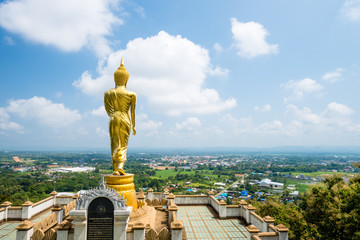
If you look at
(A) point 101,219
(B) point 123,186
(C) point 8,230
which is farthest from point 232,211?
(C) point 8,230

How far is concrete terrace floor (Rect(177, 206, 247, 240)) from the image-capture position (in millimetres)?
10455

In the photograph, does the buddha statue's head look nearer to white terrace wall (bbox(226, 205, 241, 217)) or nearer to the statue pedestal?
the statue pedestal

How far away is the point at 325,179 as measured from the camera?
15531 millimetres

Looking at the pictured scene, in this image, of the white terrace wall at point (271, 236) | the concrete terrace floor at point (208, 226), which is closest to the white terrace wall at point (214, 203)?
the concrete terrace floor at point (208, 226)

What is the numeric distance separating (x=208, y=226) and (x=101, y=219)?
6.11 metres

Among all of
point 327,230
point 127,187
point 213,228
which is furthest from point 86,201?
point 327,230

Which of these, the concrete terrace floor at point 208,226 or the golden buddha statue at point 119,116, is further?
the golden buddha statue at point 119,116

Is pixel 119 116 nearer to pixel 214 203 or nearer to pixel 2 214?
pixel 214 203

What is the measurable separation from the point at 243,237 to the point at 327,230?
427 cm

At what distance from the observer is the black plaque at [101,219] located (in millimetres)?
7848

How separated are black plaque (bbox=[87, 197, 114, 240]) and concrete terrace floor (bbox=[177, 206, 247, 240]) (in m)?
3.71

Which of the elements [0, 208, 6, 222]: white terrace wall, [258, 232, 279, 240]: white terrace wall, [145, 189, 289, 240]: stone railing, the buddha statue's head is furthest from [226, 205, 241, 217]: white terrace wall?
[0, 208, 6, 222]: white terrace wall

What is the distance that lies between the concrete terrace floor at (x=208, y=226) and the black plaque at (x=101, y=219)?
12.2 feet

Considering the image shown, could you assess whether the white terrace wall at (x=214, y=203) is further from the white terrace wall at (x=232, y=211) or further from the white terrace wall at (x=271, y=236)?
the white terrace wall at (x=271, y=236)
